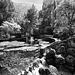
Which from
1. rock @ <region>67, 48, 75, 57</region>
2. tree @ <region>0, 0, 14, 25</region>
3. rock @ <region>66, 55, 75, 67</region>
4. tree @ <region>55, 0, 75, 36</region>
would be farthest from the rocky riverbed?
tree @ <region>0, 0, 14, 25</region>

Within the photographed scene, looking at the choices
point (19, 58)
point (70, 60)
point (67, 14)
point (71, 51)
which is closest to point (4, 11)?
point (67, 14)

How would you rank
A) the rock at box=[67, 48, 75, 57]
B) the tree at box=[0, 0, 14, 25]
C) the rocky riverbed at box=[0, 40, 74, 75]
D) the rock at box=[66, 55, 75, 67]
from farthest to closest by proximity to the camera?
the tree at box=[0, 0, 14, 25], the rocky riverbed at box=[0, 40, 74, 75], the rock at box=[67, 48, 75, 57], the rock at box=[66, 55, 75, 67]

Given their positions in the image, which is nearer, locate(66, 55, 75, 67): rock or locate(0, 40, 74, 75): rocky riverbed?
locate(66, 55, 75, 67): rock

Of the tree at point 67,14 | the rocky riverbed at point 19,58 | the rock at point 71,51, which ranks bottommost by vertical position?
the rocky riverbed at point 19,58

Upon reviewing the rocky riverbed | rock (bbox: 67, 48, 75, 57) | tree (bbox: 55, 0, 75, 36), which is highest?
tree (bbox: 55, 0, 75, 36)

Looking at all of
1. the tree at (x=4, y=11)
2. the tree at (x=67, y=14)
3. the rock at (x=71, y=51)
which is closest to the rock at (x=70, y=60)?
the rock at (x=71, y=51)

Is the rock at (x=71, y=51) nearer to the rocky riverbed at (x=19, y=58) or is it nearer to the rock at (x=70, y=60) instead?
the rocky riverbed at (x=19, y=58)

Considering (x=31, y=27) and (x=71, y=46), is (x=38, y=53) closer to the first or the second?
(x=71, y=46)

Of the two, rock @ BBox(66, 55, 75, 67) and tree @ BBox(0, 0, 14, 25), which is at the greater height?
tree @ BBox(0, 0, 14, 25)

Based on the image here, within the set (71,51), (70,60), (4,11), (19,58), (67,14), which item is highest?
(4,11)

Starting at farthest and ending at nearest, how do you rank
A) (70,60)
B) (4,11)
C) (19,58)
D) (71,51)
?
(4,11), (19,58), (71,51), (70,60)

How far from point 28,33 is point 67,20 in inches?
686

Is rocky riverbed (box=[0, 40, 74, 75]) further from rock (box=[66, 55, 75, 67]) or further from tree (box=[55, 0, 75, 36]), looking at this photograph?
tree (box=[55, 0, 75, 36])

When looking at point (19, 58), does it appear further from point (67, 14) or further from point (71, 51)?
point (67, 14)
